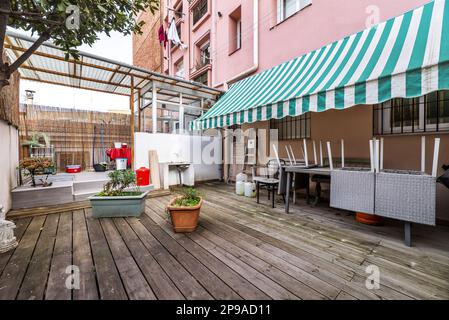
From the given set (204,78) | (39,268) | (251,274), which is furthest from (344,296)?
(204,78)

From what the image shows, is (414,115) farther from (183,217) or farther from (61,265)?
(61,265)

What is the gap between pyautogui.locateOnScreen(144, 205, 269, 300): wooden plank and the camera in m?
1.67

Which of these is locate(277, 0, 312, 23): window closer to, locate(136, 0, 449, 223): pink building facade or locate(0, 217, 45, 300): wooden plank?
locate(136, 0, 449, 223): pink building facade

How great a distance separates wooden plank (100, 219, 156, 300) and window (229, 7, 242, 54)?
757cm

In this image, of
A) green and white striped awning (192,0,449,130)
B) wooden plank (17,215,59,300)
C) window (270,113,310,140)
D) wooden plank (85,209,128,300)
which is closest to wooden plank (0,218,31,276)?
wooden plank (17,215,59,300)

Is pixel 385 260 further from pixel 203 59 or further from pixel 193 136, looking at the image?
pixel 203 59

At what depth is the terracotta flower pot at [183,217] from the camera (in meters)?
2.92

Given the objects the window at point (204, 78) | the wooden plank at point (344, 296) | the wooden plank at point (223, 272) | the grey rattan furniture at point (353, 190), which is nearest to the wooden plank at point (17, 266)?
the wooden plank at point (223, 272)

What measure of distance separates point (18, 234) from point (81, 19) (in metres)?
3.20

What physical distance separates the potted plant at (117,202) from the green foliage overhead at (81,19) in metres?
2.17

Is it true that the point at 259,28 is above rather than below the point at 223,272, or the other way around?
above

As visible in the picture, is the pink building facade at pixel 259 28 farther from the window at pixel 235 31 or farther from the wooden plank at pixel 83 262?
the wooden plank at pixel 83 262

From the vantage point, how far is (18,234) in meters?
2.88
